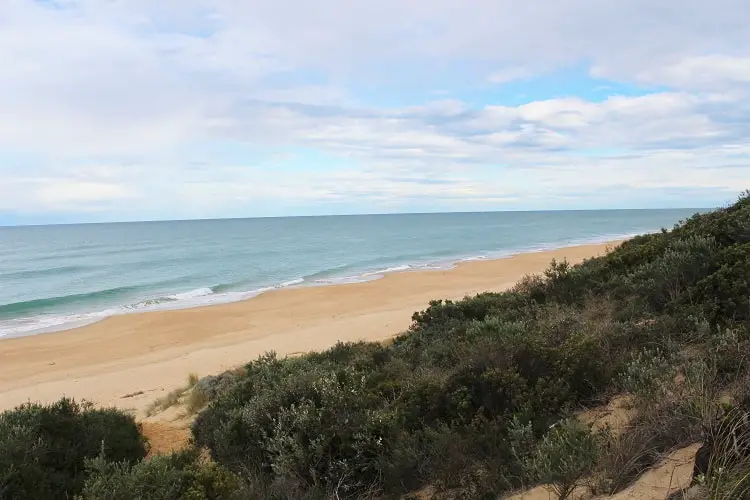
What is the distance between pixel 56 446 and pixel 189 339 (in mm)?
12284

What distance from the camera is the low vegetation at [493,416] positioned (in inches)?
135

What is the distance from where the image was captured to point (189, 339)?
16625 millimetres

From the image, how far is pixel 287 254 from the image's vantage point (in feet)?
156

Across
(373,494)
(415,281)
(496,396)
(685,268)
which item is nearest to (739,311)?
(685,268)

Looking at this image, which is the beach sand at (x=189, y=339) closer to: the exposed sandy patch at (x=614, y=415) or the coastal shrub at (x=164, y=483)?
the coastal shrub at (x=164, y=483)

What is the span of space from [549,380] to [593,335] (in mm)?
1053

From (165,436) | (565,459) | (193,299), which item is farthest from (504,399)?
(193,299)

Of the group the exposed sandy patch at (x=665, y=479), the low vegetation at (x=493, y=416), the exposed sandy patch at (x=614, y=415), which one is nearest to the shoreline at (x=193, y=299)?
the low vegetation at (x=493, y=416)

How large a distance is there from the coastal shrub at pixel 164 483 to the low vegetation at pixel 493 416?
1 cm

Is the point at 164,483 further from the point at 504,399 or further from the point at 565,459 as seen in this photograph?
the point at 504,399

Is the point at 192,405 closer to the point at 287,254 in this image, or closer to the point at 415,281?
the point at 415,281

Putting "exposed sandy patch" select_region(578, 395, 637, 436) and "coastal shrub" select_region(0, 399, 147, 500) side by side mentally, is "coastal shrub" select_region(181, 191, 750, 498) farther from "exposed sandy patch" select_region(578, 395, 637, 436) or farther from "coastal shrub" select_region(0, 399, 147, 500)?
"coastal shrub" select_region(0, 399, 147, 500)

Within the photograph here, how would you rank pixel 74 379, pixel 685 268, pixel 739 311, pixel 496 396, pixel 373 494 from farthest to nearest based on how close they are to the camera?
1. pixel 74 379
2. pixel 685 268
3. pixel 739 311
4. pixel 496 396
5. pixel 373 494

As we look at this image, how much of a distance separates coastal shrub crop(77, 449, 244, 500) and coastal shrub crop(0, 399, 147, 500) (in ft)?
1.17
